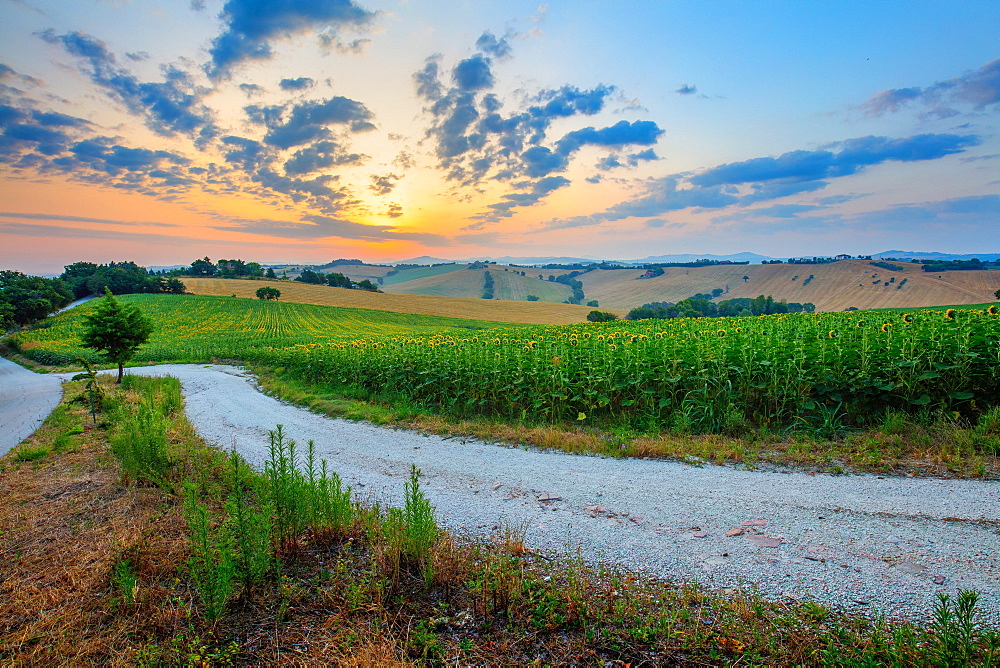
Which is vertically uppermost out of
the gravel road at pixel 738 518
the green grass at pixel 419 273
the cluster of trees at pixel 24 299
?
the green grass at pixel 419 273

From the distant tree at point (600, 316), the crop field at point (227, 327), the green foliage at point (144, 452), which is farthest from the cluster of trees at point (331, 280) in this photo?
the green foliage at point (144, 452)

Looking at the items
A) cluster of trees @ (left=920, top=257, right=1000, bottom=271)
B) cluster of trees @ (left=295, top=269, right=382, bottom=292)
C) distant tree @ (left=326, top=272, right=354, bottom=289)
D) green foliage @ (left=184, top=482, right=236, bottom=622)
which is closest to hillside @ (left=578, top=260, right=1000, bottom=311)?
cluster of trees @ (left=920, top=257, right=1000, bottom=271)

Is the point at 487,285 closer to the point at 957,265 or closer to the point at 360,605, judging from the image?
the point at 957,265

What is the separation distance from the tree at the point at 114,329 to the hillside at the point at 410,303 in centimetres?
5240

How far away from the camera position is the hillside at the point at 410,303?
7325 centimetres

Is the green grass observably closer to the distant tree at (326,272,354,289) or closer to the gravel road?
the distant tree at (326,272,354,289)

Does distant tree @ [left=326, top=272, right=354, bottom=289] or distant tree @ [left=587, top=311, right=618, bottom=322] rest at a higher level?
distant tree @ [left=326, top=272, right=354, bottom=289]

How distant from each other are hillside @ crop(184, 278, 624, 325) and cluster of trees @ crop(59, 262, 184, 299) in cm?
375

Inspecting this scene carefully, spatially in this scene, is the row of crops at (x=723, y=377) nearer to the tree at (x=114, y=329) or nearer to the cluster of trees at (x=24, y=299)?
the tree at (x=114, y=329)

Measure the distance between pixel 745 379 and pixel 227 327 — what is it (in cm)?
5734

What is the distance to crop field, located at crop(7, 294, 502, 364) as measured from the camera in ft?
116

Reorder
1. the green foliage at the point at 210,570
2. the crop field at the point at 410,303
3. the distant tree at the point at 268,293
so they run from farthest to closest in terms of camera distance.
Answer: the distant tree at the point at 268,293 < the crop field at the point at 410,303 < the green foliage at the point at 210,570

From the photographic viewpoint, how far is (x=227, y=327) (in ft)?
174

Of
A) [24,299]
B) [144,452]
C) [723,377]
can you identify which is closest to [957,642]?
[723,377]
